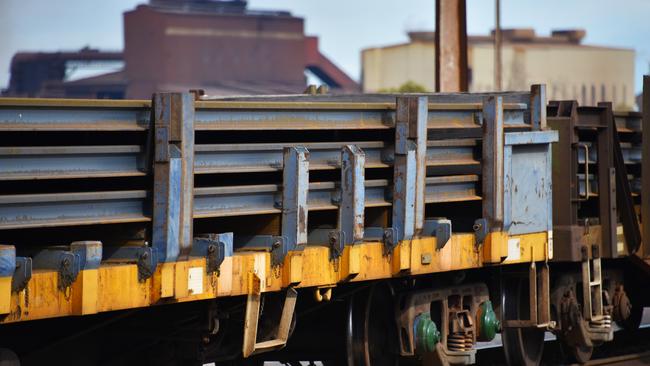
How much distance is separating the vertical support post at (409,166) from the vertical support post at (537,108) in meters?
1.79

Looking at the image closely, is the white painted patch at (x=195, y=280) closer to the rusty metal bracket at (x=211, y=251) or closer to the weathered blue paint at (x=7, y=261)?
the rusty metal bracket at (x=211, y=251)

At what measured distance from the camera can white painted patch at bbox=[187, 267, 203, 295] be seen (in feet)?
21.7

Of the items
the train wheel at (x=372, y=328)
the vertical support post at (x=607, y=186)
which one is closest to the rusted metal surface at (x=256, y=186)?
the train wheel at (x=372, y=328)

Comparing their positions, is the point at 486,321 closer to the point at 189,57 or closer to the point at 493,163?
the point at 493,163

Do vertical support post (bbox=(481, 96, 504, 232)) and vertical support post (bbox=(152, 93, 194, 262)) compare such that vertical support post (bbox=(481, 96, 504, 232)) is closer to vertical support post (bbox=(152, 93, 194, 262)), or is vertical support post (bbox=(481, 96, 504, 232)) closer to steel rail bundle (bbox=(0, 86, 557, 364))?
steel rail bundle (bbox=(0, 86, 557, 364))

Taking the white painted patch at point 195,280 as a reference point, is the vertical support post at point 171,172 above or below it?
above

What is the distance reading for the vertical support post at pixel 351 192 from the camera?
25.7 ft

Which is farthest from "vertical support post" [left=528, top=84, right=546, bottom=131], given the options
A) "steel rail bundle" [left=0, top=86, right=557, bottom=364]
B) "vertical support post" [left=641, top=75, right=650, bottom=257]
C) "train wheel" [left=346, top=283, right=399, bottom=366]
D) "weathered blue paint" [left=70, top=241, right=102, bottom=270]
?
"weathered blue paint" [left=70, top=241, right=102, bottom=270]

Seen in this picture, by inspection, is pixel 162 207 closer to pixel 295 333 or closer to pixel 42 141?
pixel 42 141

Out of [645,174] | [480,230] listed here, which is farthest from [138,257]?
[645,174]

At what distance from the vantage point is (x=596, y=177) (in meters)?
12.0

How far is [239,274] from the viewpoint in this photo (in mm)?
7094

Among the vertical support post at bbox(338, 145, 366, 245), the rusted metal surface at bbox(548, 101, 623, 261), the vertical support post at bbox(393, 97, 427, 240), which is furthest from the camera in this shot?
the rusted metal surface at bbox(548, 101, 623, 261)

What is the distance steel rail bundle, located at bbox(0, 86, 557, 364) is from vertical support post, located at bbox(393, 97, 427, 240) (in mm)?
11
